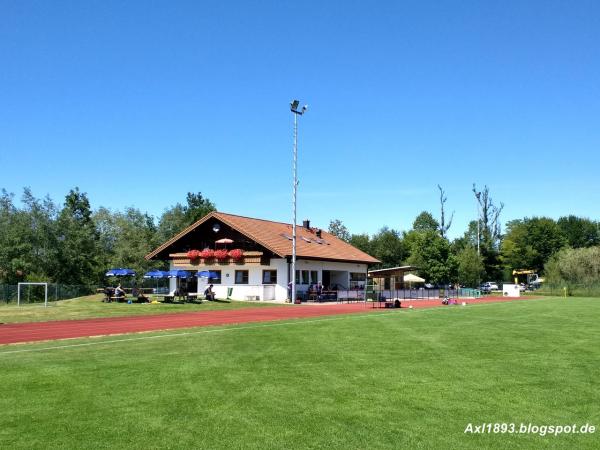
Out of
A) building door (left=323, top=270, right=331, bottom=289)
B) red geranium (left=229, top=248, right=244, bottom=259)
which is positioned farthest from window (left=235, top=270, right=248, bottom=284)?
building door (left=323, top=270, right=331, bottom=289)

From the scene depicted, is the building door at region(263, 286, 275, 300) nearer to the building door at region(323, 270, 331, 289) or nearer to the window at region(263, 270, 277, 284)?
the window at region(263, 270, 277, 284)

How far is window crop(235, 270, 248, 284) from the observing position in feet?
144

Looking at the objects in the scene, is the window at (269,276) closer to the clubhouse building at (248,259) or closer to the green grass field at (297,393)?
the clubhouse building at (248,259)

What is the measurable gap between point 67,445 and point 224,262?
127 feet

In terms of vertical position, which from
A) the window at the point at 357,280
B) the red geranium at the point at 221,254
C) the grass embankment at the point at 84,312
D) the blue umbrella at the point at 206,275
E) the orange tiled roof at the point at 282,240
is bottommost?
the grass embankment at the point at 84,312

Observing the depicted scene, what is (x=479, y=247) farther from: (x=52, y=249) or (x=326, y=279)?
(x=52, y=249)

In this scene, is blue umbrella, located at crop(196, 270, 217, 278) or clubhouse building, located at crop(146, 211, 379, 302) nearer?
blue umbrella, located at crop(196, 270, 217, 278)

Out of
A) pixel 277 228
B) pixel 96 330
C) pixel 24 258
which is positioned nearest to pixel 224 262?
pixel 277 228

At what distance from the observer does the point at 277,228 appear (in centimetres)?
5034

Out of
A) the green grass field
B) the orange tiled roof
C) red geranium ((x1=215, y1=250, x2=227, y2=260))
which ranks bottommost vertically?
the green grass field

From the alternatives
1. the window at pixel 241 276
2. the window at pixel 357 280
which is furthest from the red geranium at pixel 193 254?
the window at pixel 357 280

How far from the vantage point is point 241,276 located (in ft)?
144

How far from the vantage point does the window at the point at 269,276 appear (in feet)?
140

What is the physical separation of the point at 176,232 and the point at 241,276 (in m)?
38.7
